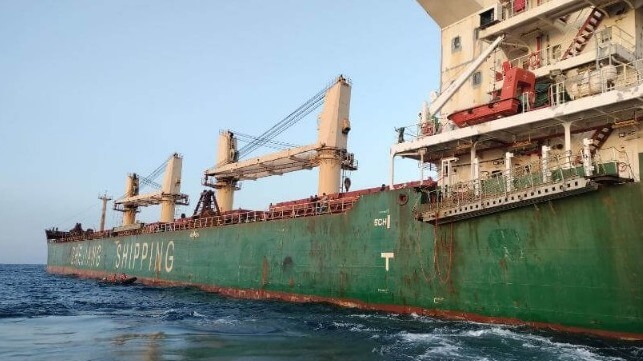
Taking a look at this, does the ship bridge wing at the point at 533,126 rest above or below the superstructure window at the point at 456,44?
below

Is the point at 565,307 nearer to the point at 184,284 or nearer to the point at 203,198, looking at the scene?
the point at 184,284

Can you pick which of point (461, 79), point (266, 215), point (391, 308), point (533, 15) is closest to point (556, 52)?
point (533, 15)

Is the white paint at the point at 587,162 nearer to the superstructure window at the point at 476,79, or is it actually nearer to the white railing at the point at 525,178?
the white railing at the point at 525,178

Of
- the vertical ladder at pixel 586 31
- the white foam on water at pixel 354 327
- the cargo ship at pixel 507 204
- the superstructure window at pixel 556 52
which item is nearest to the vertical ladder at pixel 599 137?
the cargo ship at pixel 507 204

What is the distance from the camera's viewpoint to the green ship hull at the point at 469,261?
1145cm

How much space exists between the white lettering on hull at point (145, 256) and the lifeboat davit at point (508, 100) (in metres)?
22.8

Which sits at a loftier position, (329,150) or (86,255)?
(329,150)

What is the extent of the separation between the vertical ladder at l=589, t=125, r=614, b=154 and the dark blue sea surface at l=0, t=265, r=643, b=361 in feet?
17.7

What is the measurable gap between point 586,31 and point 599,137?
3565 mm

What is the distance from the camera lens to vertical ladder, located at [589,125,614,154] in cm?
1352

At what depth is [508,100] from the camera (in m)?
14.1

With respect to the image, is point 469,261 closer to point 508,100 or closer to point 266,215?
point 508,100

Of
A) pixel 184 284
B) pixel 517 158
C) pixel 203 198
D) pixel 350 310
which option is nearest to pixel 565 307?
pixel 517 158

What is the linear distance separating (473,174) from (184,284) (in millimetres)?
20367
